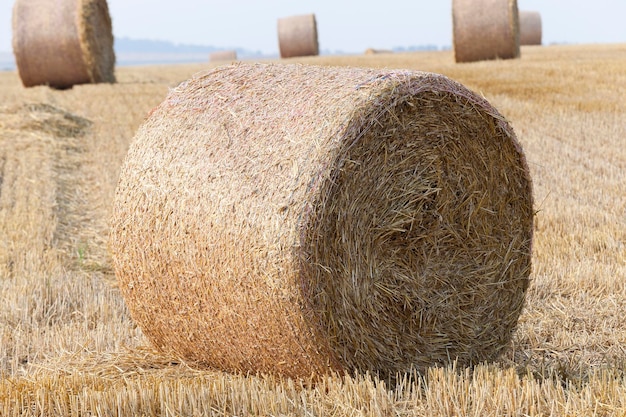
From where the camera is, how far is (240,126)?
11.9 feet

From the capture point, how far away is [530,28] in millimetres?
30266

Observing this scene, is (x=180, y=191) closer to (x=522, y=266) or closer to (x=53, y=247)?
(x=522, y=266)

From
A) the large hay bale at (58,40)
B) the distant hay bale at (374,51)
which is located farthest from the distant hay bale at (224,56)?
the large hay bale at (58,40)

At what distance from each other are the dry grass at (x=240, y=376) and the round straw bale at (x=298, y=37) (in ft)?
52.5

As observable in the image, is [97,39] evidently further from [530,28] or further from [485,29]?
[530,28]

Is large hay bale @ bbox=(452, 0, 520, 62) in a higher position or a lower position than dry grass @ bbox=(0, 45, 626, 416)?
higher

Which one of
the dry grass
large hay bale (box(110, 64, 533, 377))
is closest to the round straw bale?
the dry grass

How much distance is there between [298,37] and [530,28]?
941 cm

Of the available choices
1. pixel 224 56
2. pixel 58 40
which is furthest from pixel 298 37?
pixel 58 40

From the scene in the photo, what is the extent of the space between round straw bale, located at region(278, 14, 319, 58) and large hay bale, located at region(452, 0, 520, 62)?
851cm

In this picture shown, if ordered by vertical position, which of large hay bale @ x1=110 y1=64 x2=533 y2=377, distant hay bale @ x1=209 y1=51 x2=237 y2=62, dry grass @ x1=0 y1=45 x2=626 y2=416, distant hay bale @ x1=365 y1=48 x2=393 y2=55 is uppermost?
distant hay bale @ x1=209 y1=51 x2=237 y2=62

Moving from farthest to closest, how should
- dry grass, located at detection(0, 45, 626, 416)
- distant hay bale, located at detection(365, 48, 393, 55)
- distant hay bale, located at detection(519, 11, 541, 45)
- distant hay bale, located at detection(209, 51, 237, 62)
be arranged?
distant hay bale, located at detection(209, 51, 237, 62)
distant hay bale, located at detection(365, 48, 393, 55)
distant hay bale, located at detection(519, 11, 541, 45)
dry grass, located at detection(0, 45, 626, 416)

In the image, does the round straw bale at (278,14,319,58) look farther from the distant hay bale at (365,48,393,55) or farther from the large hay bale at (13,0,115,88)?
the large hay bale at (13,0,115,88)

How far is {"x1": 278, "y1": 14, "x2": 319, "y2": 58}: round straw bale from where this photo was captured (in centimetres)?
2623
